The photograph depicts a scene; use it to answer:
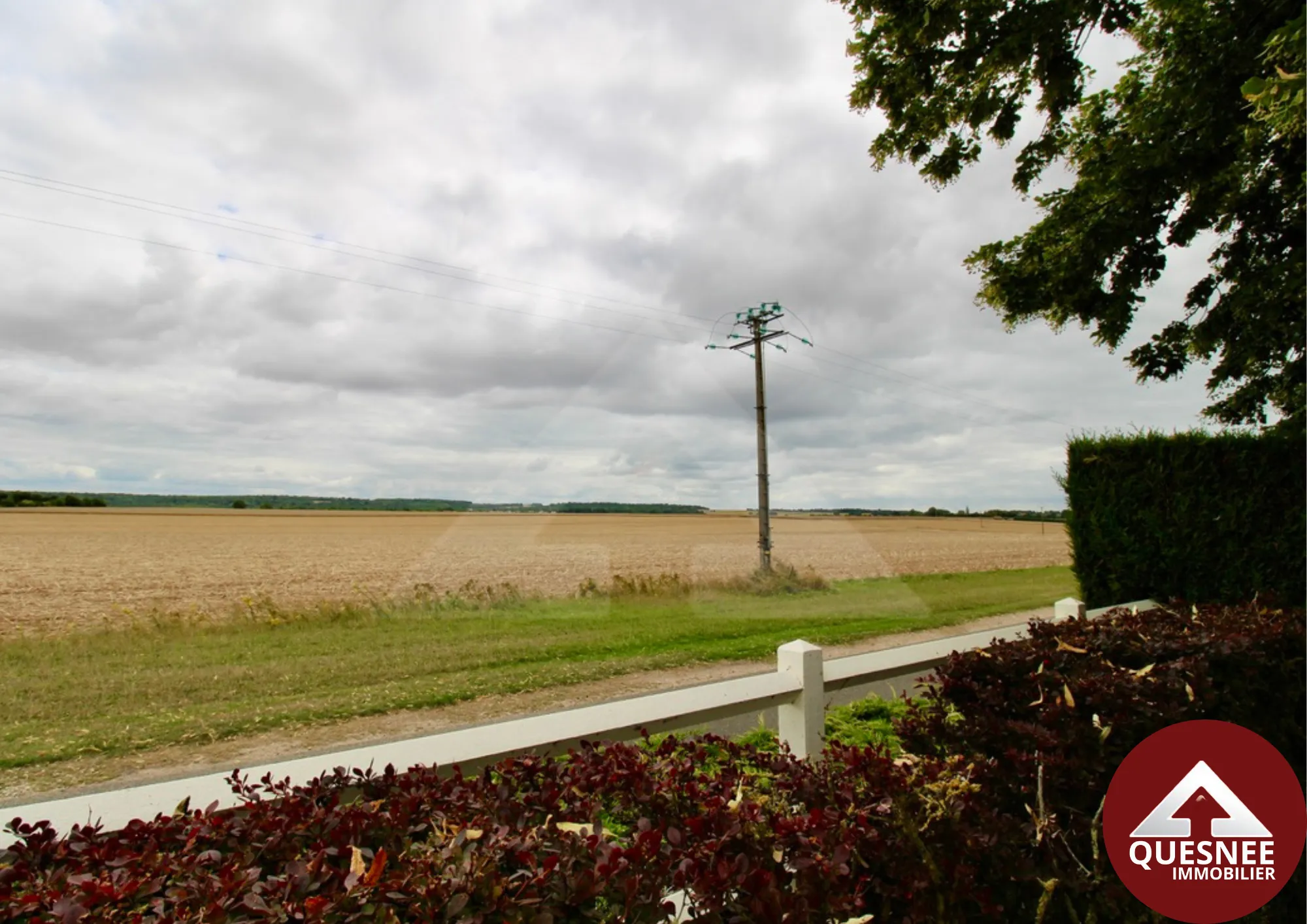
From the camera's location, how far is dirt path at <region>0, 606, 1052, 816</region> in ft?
7.46

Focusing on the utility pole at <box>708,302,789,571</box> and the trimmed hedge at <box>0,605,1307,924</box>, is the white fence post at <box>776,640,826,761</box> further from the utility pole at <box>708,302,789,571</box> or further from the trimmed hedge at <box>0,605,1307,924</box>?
the utility pole at <box>708,302,789,571</box>

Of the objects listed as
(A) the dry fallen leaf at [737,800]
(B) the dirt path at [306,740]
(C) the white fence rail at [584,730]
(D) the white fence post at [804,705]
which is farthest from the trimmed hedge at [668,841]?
(B) the dirt path at [306,740]

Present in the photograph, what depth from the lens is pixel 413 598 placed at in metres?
5.19

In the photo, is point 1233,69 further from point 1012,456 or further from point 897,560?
point 897,560

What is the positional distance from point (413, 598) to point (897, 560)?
3792mm

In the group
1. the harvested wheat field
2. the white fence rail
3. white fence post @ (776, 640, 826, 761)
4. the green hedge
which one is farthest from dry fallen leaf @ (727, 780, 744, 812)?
the green hedge

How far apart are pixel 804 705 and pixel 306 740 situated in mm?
2012

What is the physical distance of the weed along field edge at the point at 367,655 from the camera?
2.40 meters

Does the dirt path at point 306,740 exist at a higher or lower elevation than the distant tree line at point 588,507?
lower

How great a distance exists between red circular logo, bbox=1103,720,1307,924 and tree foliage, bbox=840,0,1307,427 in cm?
344

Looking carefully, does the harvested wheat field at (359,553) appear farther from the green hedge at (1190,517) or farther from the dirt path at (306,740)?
the dirt path at (306,740)

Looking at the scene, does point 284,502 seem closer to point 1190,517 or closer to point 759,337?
point 759,337

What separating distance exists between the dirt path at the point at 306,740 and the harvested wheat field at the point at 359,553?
0.81 m

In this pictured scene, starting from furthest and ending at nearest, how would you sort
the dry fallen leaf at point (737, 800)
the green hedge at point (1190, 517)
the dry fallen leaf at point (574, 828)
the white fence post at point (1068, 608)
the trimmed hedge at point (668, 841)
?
the green hedge at point (1190, 517), the white fence post at point (1068, 608), the dry fallen leaf at point (737, 800), the dry fallen leaf at point (574, 828), the trimmed hedge at point (668, 841)
